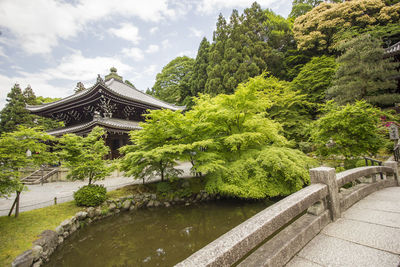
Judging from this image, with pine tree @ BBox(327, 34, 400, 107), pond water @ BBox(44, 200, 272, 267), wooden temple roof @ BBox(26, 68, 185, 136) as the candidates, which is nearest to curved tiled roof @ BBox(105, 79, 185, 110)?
wooden temple roof @ BBox(26, 68, 185, 136)

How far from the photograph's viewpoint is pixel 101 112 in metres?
15.3

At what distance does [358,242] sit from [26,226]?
812 centimetres

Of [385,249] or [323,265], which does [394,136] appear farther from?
[323,265]

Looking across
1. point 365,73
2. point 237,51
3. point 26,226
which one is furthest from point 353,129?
point 237,51

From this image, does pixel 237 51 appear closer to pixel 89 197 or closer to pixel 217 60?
pixel 217 60

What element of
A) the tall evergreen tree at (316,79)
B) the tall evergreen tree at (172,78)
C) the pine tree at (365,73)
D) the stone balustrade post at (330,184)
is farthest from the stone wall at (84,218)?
the tall evergreen tree at (172,78)

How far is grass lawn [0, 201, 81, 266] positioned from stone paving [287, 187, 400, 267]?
6.10 metres

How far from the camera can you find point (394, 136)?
8.41m

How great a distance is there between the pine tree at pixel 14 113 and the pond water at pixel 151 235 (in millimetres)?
29040

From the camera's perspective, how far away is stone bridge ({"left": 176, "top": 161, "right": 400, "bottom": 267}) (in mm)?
A: 1701

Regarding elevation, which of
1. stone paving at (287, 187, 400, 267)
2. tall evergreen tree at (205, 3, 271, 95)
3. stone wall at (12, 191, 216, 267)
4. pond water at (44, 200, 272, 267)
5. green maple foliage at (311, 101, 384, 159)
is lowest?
pond water at (44, 200, 272, 267)

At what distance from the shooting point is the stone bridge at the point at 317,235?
1701mm

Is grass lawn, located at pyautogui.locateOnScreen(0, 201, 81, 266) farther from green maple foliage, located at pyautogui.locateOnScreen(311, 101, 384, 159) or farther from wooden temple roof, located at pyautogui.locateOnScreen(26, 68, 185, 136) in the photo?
green maple foliage, located at pyautogui.locateOnScreen(311, 101, 384, 159)

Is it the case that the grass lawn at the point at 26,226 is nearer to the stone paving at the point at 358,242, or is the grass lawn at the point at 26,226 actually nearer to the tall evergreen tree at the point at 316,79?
the stone paving at the point at 358,242
